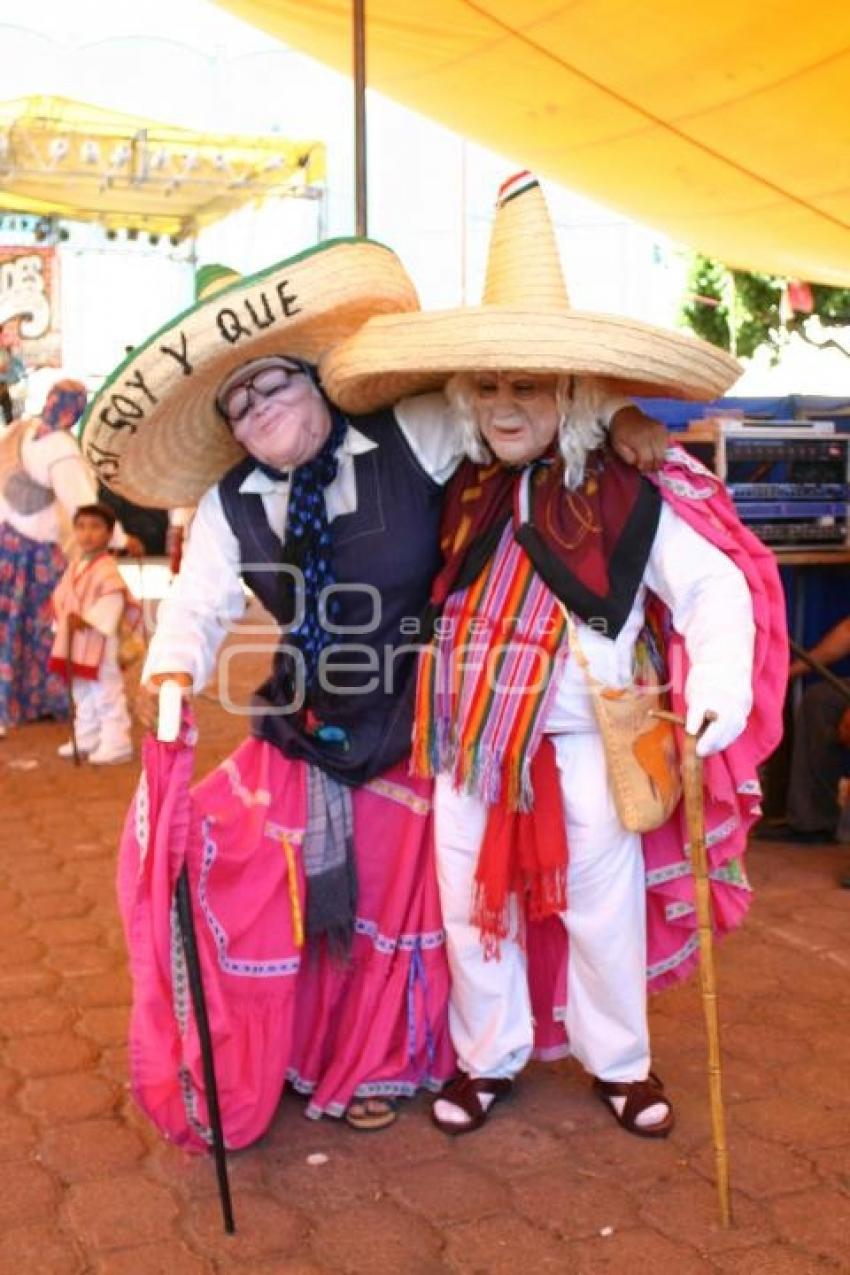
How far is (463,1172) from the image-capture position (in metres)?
2.89

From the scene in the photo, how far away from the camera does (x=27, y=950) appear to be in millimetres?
4199

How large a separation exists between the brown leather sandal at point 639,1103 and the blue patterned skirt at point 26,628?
489 cm

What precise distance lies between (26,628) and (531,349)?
543 centimetres

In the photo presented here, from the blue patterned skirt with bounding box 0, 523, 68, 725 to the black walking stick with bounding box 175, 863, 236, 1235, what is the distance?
16.1ft

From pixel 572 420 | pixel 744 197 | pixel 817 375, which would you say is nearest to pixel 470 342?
pixel 572 420

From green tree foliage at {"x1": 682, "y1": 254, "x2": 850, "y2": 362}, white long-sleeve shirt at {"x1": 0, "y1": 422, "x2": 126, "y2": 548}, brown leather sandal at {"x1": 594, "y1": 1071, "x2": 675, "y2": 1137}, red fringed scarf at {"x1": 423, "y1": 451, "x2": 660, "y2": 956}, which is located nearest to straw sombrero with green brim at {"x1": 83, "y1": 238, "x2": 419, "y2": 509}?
red fringed scarf at {"x1": 423, "y1": 451, "x2": 660, "y2": 956}

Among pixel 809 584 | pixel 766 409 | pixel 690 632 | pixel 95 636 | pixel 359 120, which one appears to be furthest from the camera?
pixel 95 636

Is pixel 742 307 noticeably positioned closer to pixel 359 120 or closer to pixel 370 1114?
pixel 359 120

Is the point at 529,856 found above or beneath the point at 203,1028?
above

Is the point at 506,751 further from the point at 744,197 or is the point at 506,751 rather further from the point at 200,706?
the point at 200,706

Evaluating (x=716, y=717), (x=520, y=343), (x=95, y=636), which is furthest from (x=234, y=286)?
(x=95, y=636)

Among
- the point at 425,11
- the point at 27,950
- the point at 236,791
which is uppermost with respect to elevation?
the point at 425,11

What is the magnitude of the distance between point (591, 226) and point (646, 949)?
16.6m

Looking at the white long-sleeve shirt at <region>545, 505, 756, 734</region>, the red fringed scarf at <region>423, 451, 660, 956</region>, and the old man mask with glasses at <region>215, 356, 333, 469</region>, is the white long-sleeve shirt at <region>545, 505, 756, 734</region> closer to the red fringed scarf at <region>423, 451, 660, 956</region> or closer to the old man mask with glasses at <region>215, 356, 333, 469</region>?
the red fringed scarf at <region>423, 451, 660, 956</region>
